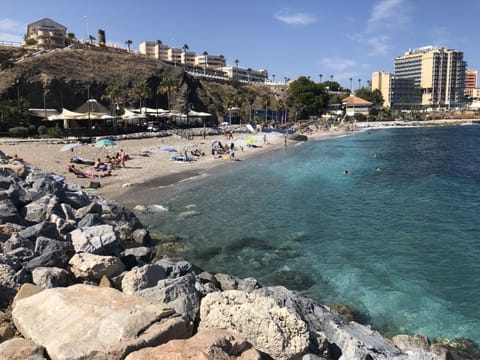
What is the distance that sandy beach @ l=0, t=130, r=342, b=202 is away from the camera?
94.2 ft

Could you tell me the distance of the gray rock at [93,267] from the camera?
9.40 m

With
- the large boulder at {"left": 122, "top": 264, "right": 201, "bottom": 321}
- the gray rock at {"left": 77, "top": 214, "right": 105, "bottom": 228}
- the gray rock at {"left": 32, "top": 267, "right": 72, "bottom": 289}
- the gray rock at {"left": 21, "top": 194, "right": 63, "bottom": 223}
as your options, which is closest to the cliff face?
the gray rock at {"left": 21, "top": 194, "right": 63, "bottom": 223}

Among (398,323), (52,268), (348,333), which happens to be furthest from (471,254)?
(52,268)

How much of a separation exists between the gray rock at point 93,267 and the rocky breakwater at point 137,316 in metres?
0.02

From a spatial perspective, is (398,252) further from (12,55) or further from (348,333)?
(12,55)

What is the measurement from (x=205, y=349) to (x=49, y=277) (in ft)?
15.5

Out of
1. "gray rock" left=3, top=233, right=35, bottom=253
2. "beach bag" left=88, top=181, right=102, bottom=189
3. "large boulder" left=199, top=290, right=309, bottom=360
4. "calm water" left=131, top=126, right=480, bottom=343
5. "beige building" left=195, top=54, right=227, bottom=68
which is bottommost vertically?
"calm water" left=131, top=126, right=480, bottom=343

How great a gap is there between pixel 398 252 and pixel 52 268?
44.8ft

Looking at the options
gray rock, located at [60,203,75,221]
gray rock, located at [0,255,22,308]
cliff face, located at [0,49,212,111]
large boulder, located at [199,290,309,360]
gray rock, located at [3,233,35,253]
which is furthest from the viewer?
cliff face, located at [0,49,212,111]

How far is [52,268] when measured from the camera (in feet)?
29.5

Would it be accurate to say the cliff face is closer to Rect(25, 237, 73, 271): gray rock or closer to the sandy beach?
the sandy beach

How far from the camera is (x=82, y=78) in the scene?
210 ft

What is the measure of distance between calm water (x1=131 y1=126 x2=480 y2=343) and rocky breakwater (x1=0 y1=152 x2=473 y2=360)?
9.86ft

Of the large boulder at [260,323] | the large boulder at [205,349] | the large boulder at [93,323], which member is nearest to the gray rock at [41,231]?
the large boulder at [93,323]
